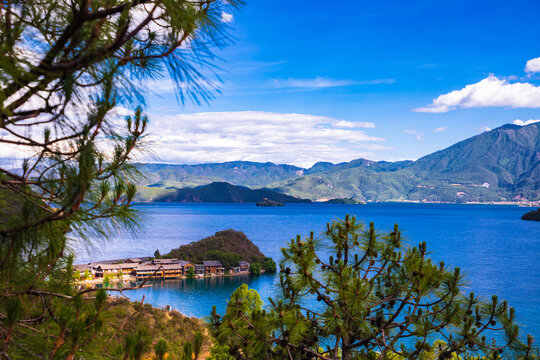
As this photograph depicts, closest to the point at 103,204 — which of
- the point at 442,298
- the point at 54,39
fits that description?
the point at 54,39

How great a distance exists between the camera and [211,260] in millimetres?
56500

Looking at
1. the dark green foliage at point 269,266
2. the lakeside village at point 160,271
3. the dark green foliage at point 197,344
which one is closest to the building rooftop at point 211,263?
the lakeside village at point 160,271

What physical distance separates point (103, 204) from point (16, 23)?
1088mm

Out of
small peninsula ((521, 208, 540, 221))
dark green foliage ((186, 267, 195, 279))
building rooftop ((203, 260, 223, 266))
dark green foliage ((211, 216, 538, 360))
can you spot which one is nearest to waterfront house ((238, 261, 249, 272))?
building rooftop ((203, 260, 223, 266))

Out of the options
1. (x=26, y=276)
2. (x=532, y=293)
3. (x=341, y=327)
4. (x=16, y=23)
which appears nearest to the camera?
(x=16, y=23)

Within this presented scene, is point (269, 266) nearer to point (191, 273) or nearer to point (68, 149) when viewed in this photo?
point (191, 273)

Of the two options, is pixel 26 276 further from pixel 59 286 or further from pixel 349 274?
pixel 349 274

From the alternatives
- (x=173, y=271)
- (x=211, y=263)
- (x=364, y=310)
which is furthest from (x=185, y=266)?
(x=364, y=310)

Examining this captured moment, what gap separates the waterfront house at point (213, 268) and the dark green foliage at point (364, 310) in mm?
50829

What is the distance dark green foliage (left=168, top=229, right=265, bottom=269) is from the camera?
5631 cm

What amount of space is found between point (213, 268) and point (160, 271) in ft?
30.3

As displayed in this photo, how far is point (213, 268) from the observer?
54594 millimetres

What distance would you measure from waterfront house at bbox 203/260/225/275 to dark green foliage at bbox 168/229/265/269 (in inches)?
31.1

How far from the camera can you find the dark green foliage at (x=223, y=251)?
185 feet
